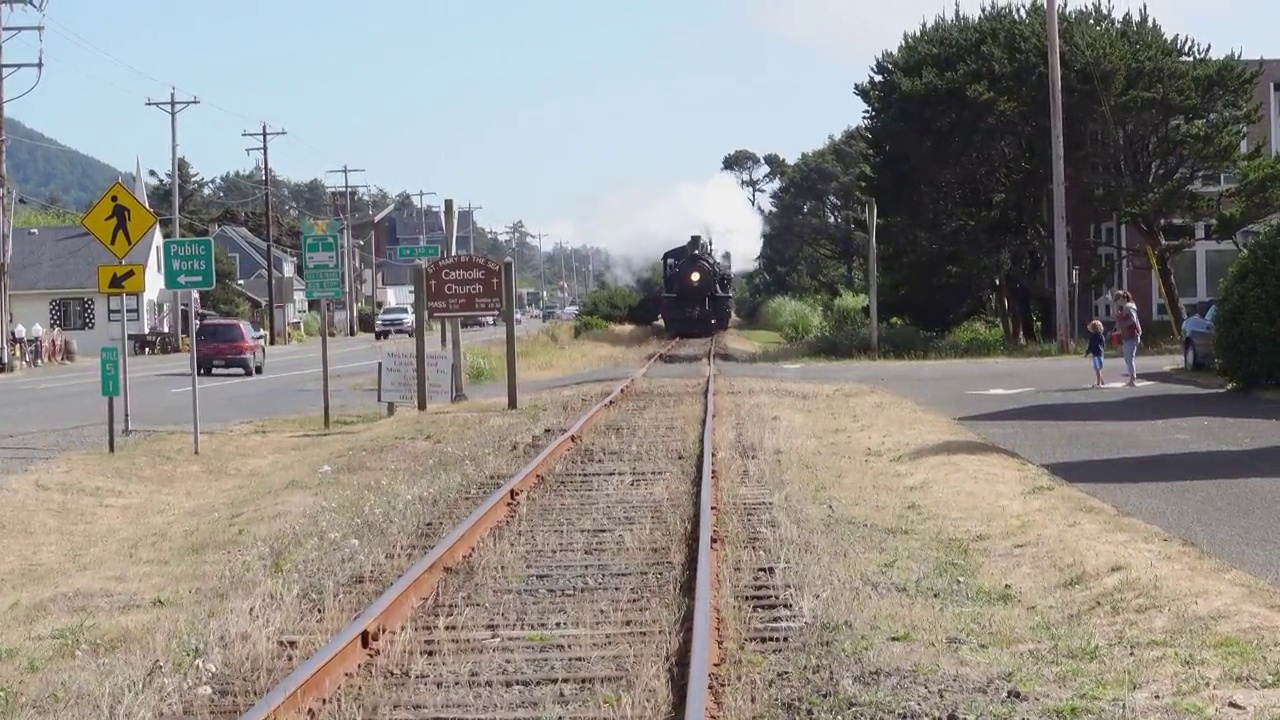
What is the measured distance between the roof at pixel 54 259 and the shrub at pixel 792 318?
2868cm

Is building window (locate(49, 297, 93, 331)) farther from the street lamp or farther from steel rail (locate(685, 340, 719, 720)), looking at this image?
steel rail (locate(685, 340, 719, 720))

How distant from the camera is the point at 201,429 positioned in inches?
955

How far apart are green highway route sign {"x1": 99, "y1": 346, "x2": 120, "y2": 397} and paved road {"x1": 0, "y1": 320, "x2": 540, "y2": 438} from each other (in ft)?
8.13

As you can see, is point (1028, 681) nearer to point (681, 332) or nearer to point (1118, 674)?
point (1118, 674)

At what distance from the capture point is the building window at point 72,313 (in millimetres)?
70188

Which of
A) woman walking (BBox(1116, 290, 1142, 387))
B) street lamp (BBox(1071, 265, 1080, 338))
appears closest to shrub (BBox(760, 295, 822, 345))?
street lamp (BBox(1071, 265, 1080, 338))

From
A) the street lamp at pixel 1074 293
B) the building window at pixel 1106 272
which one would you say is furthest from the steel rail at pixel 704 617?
the building window at pixel 1106 272

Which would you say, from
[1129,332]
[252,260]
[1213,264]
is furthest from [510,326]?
[252,260]

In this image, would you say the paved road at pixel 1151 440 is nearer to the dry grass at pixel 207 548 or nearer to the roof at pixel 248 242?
the dry grass at pixel 207 548

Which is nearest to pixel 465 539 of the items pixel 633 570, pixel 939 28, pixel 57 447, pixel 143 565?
pixel 633 570

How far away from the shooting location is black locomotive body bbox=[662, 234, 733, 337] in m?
54.2

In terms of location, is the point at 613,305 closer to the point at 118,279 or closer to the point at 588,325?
the point at 588,325

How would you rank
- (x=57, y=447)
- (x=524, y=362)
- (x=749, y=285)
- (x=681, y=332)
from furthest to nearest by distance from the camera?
1. (x=749, y=285)
2. (x=681, y=332)
3. (x=524, y=362)
4. (x=57, y=447)

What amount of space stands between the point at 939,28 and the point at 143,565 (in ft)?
135
